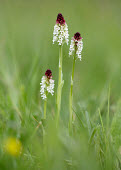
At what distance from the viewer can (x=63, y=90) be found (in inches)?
115

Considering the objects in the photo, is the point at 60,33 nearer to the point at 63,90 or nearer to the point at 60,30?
the point at 60,30

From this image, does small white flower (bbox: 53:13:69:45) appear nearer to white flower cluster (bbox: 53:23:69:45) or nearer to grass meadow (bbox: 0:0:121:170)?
white flower cluster (bbox: 53:23:69:45)

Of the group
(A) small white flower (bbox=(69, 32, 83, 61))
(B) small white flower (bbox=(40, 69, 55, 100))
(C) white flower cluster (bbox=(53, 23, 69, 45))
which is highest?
(C) white flower cluster (bbox=(53, 23, 69, 45))

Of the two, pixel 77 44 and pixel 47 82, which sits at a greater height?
pixel 77 44

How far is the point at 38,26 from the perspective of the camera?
7234 millimetres

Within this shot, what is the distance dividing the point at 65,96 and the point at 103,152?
46.6 inches

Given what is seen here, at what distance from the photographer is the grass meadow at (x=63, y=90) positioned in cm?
153

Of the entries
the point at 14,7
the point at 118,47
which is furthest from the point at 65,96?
the point at 14,7

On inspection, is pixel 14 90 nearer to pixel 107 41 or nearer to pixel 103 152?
pixel 103 152

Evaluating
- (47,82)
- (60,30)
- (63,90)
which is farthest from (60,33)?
(63,90)

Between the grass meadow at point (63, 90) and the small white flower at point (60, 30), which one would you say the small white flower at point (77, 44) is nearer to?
the small white flower at point (60, 30)

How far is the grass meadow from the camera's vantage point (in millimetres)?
1533

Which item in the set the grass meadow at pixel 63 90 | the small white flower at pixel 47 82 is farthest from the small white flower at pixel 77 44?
the grass meadow at pixel 63 90

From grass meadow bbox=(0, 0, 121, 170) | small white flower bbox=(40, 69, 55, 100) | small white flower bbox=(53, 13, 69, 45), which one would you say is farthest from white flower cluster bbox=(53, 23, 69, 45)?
grass meadow bbox=(0, 0, 121, 170)
